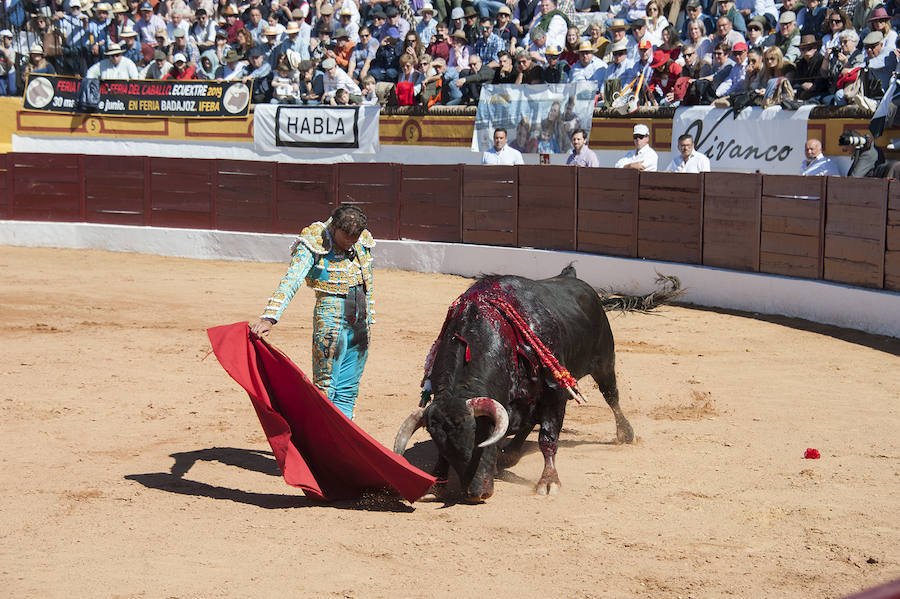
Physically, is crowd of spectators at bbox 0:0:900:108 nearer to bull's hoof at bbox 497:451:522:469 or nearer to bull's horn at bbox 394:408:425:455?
bull's hoof at bbox 497:451:522:469

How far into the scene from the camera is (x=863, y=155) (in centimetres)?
985

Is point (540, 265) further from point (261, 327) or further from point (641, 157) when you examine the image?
point (261, 327)

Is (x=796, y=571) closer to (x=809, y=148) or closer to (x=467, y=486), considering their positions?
(x=467, y=486)

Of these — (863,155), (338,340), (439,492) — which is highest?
(863,155)

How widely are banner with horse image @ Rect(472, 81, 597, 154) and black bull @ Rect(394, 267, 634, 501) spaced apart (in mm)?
7289

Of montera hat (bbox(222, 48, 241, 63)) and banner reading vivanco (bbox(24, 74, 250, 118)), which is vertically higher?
montera hat (bbox(222, 48, 241, 63))

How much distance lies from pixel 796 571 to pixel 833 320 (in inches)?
224

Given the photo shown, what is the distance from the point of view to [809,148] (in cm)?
1023

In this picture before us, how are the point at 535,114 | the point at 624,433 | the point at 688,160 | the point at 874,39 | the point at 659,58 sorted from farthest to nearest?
the point at 535,114
the point at 659,58
the point at 688,160
the point at 874,39
the point at 624,433

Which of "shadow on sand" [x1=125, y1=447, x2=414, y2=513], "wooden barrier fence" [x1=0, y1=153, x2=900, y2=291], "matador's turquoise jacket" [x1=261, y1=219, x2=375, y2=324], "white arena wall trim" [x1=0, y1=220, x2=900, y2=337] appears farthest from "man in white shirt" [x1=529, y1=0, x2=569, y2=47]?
"shadow on sand" [x1=125, y1=447, x2=414, y2=513]

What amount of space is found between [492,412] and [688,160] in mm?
6977

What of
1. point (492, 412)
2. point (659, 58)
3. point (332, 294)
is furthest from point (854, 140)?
point (492, 412)

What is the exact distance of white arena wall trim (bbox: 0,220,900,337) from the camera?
934 cm

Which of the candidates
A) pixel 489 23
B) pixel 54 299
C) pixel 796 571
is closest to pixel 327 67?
pixel 489 23
